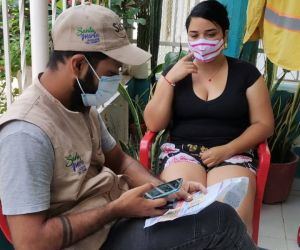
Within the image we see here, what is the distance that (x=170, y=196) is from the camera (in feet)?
4.98

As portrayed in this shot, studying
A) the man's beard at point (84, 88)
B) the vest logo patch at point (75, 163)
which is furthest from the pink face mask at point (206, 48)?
the vest logo patch at point (75, 163)

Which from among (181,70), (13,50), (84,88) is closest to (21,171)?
(84,88)

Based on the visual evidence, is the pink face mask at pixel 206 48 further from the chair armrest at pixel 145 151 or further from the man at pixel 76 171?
the man at pixel 76 171

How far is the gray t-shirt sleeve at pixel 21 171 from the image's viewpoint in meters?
1.16

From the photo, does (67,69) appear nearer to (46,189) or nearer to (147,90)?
(46,189)

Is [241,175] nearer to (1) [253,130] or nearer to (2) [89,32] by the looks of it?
(1) [253,130]

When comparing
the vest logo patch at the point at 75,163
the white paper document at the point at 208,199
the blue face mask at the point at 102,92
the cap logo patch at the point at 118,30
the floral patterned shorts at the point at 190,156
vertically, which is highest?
the cap logo patch at the point at 118,30

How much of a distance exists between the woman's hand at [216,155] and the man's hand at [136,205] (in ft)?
2.44

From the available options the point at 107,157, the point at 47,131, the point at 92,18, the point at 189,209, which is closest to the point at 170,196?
the point at 189,209

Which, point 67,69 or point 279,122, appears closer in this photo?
point 67,69

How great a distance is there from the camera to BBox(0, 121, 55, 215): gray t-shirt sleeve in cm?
116

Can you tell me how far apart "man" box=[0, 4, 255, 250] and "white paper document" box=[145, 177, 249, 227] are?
4 centimetres

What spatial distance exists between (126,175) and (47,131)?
58 centimetres

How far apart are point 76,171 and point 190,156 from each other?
97 cm
